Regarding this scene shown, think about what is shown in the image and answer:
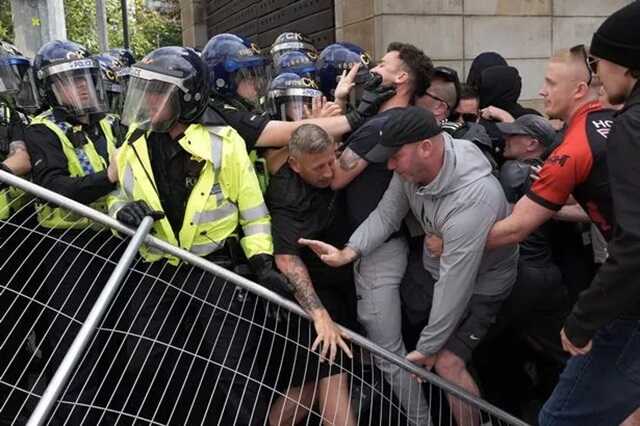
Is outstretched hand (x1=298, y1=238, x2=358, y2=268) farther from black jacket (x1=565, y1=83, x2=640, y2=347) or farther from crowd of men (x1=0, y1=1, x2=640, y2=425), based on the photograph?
black jacket (x1=565, y1=83, x2=640, y2=347)

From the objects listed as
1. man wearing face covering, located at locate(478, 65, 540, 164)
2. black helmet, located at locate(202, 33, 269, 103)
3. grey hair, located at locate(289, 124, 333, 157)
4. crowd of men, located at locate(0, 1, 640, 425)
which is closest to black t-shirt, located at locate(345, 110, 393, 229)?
crowd of men, located at locate(0, 1, 640, 425)

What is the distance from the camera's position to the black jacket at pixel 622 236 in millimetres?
1900

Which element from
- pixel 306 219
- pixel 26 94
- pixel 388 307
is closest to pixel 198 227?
pixel 306 219

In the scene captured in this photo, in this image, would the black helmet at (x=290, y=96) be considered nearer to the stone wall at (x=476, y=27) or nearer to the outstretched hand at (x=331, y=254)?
the outstretched hand at (x=331, y=254)

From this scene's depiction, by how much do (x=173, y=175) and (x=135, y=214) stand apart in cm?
50

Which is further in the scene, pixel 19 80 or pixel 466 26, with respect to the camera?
pixel 466 26

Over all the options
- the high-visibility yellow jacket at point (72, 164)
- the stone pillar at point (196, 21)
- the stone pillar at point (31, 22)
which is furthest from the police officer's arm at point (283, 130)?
the stone pillar at point (196, 21)

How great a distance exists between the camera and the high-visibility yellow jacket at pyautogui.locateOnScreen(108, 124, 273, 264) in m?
2.84

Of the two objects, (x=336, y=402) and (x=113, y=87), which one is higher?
(x=113, y=87)

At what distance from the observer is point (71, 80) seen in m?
3.47

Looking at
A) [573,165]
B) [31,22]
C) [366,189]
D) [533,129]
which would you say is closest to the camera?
[573,165]

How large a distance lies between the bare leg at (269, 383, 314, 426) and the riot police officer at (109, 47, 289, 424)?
136 mm

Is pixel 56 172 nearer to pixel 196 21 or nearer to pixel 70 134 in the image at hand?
pixel 70 134

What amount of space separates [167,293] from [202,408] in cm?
55
